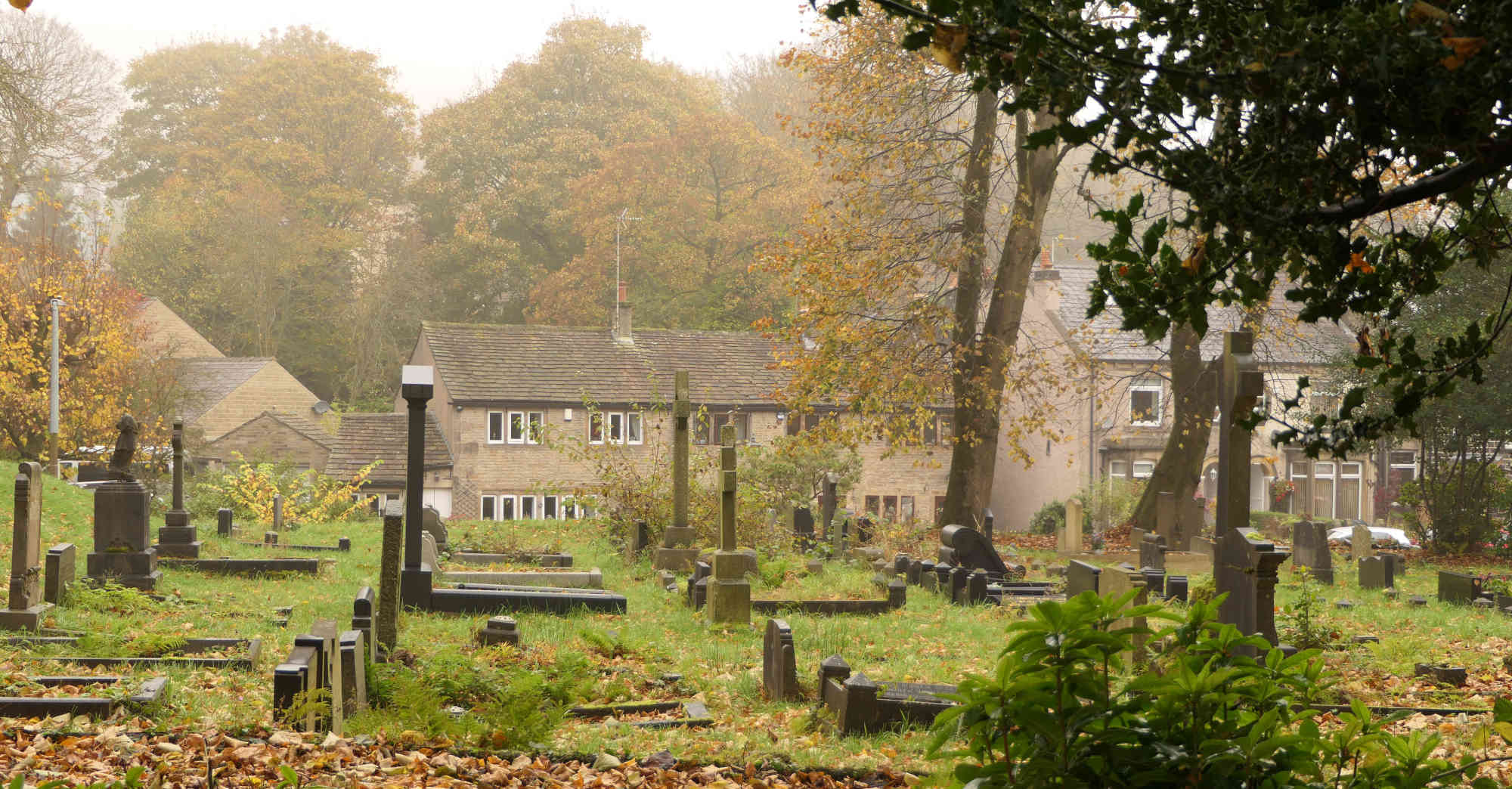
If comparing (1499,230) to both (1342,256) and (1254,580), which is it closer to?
(1342,256)

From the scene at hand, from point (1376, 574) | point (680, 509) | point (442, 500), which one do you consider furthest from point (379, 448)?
point (1376, 574)

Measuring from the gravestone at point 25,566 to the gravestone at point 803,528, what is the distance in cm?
1172

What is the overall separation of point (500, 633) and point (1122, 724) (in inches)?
326

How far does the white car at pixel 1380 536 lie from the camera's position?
26.2m

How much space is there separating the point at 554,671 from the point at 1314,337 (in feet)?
107

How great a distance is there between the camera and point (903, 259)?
71.5 ft

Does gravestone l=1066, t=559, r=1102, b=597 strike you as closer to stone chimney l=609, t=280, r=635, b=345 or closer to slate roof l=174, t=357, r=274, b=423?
stone chimney l=609, t=280, r=635, b=345

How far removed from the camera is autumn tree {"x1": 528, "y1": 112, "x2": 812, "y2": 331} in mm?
46375

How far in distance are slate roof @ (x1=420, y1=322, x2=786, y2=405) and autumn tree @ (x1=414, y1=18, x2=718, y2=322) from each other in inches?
351

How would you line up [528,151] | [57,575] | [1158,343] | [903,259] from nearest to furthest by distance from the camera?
[57,575] → [903,259] → [1158,343] → [528,151]

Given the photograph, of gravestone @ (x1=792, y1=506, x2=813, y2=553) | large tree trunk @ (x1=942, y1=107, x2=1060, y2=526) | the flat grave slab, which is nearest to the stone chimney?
gravestone @ (x1=792, y1=506, x2=813, y2=553)

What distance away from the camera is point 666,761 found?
6.55 meters

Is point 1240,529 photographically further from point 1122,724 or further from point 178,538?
point 178,538

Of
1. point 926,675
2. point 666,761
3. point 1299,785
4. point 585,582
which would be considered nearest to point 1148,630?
point 1299,785
